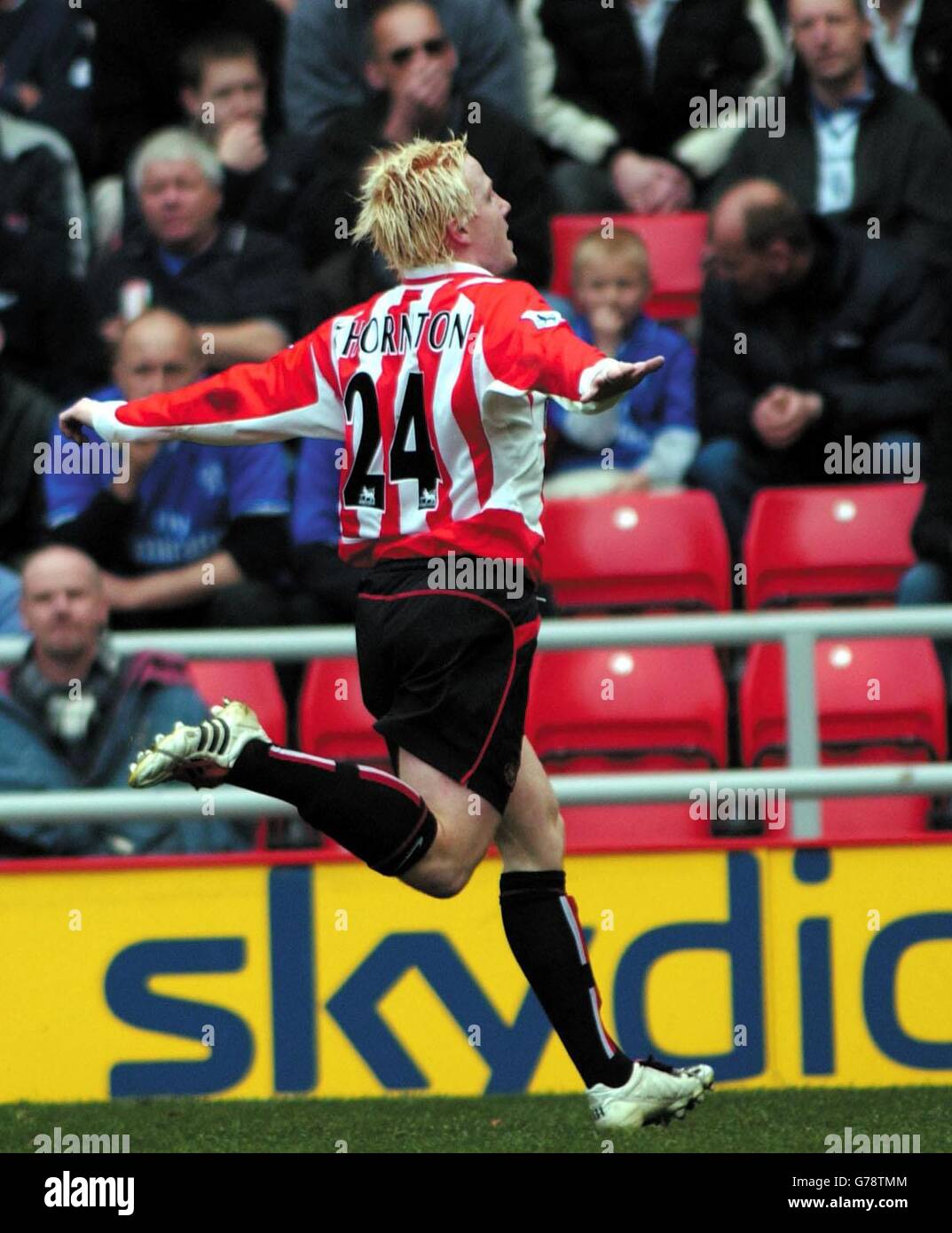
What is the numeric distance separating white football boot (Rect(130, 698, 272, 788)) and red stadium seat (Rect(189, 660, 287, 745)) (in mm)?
2038

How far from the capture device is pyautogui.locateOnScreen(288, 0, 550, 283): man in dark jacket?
7648 millimetres

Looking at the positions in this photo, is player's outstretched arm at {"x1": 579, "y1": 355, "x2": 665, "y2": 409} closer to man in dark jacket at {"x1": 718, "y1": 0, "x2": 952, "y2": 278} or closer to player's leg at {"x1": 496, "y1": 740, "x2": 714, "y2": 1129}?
player's leg at {"x1": 496, "y1": 740, "x2": 714, "y2": 1129}

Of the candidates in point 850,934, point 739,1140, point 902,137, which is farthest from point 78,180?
point 739,1140

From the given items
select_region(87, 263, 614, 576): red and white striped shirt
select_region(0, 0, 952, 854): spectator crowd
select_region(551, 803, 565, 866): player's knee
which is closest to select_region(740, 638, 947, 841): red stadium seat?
select_region(0, 0, 952, 854): spectator crowd

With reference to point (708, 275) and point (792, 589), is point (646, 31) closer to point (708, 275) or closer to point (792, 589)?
point (708, 275)

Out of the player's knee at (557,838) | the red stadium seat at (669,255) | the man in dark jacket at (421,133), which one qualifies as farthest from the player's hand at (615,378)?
the red stadium seat at (669,255)

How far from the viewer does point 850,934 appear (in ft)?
18.4

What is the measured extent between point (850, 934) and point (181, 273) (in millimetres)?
3577

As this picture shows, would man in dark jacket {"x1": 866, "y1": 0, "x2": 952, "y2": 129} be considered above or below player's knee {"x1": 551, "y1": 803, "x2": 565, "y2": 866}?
above

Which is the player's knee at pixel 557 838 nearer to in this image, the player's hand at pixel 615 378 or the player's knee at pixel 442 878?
the player's knee at pixel 442 878

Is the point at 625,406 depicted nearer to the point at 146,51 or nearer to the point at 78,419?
the point at 146,51

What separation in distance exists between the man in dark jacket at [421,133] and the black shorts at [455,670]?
3501mm

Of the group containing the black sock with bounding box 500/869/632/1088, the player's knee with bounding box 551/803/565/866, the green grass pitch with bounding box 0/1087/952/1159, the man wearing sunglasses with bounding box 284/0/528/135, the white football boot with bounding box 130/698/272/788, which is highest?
the man wearing sunglasses with bounding box 284/0/528/135

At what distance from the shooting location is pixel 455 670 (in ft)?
14.0
